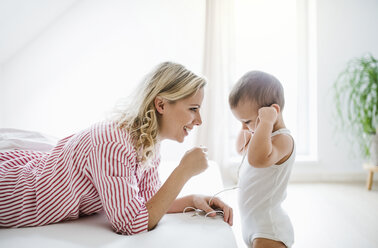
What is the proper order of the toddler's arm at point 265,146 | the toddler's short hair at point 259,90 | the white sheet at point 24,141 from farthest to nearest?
1. the white sheet at point 24,141
2. the toddler's short hair at point 259,90
3. the toddler's arm at point 265,146

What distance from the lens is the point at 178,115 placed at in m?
1.24

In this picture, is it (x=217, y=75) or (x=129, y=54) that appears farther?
(x=129, y=54)

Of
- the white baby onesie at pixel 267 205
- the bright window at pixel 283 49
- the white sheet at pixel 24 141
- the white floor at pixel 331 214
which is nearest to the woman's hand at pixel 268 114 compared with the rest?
the white baby onesie at pixel 267 205

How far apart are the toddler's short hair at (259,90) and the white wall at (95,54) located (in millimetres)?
1935

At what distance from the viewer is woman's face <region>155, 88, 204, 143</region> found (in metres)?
1.22

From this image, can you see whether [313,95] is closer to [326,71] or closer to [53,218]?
[326,71]

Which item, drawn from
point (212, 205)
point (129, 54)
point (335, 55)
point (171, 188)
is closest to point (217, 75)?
point (129, 54)

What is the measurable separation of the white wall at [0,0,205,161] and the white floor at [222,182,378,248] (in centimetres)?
159

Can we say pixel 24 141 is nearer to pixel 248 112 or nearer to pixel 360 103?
pixel 248 112

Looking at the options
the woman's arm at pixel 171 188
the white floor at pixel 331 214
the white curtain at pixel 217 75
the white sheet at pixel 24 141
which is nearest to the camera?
the woman's arm at pixel 171 188

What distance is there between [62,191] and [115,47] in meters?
2.42

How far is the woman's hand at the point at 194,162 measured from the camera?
1.12 meters

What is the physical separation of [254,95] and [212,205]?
1.57 feet

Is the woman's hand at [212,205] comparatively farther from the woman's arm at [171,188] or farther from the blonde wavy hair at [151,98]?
the blonde wavy hair at [151,98]
